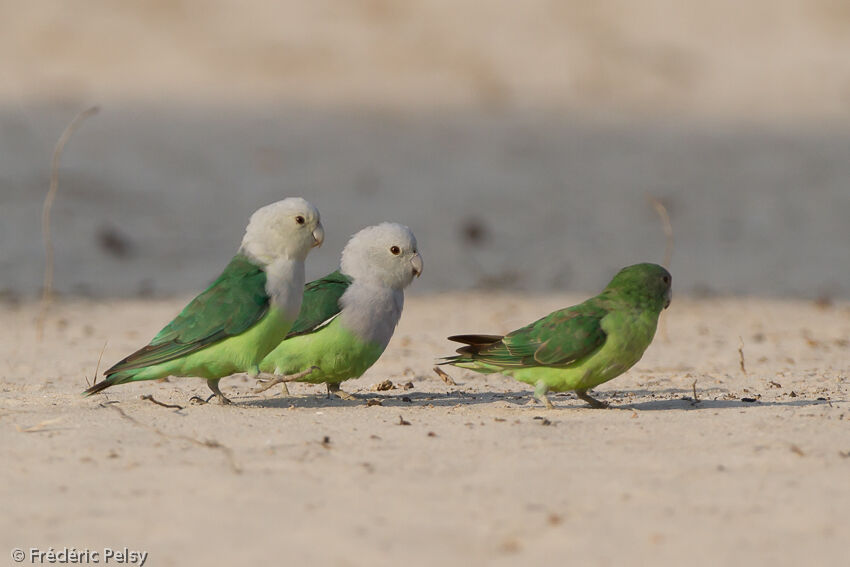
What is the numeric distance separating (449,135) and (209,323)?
12296mm

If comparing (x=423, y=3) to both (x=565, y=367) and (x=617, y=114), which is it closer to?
(x=617, y=114)

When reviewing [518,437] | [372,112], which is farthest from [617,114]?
[518,437]

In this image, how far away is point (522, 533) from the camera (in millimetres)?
3398

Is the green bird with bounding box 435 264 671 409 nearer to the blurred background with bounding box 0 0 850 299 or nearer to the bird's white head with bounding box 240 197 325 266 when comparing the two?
the bird's white head with bounding box 240 197 325 266

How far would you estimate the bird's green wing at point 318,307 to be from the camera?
5516 millimetres

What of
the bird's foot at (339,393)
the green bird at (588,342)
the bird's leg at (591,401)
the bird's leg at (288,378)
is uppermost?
the green bird at (588,342)

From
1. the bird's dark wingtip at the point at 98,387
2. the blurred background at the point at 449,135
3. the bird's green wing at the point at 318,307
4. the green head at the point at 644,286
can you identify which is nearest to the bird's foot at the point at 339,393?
the bird's green wing at the point at 318,307

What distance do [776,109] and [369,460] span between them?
16034 millimetres

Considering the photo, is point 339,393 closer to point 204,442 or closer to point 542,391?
point 542,391

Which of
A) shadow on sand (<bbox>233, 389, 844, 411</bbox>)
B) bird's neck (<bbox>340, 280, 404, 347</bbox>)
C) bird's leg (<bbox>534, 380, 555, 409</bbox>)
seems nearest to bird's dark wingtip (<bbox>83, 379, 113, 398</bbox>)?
shadow on sand (<bbox>233, 389, 844, 411</bbox>)

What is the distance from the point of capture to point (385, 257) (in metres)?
5.79

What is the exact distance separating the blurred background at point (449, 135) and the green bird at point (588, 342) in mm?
6134

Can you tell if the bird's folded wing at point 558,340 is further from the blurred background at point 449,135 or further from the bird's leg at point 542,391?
the blurred background at point 449,135

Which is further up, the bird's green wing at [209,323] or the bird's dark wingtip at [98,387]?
the bird's green wing at [209,323]
